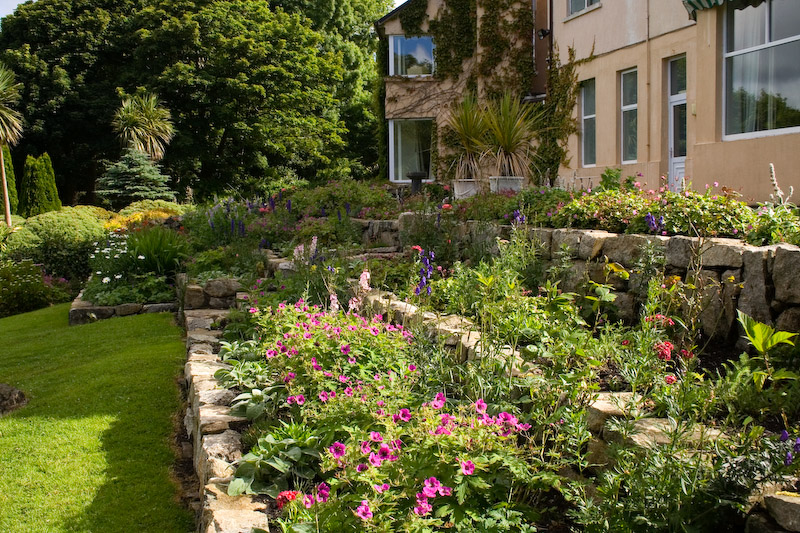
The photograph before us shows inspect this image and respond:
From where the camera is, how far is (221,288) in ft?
25.9

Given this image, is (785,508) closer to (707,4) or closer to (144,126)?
(707,4)

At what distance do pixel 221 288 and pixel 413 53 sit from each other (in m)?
13.3

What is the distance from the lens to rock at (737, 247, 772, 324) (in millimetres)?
3598

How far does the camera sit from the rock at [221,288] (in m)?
7.88

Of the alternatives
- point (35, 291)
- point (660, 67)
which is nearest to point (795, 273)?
point (660, 67)

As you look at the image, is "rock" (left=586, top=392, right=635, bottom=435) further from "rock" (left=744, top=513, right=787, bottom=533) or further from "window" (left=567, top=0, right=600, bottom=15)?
"window" (left=567, top=0, right=600, bottom=15)

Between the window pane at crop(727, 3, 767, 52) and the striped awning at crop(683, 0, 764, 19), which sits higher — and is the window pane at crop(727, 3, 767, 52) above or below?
below

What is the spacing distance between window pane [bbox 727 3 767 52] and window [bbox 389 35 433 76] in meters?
11.8

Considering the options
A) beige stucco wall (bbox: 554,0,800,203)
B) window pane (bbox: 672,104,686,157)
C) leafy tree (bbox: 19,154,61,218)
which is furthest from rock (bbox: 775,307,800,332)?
leafy tree (bbox: 19,154,61,218)

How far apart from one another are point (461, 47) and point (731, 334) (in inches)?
630

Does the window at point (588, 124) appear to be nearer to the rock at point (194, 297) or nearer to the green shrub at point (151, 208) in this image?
the rock at point (194, 297)

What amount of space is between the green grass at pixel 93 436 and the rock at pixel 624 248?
3.26 metres

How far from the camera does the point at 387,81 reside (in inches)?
746

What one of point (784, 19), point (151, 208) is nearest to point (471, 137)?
point (784, 19)
